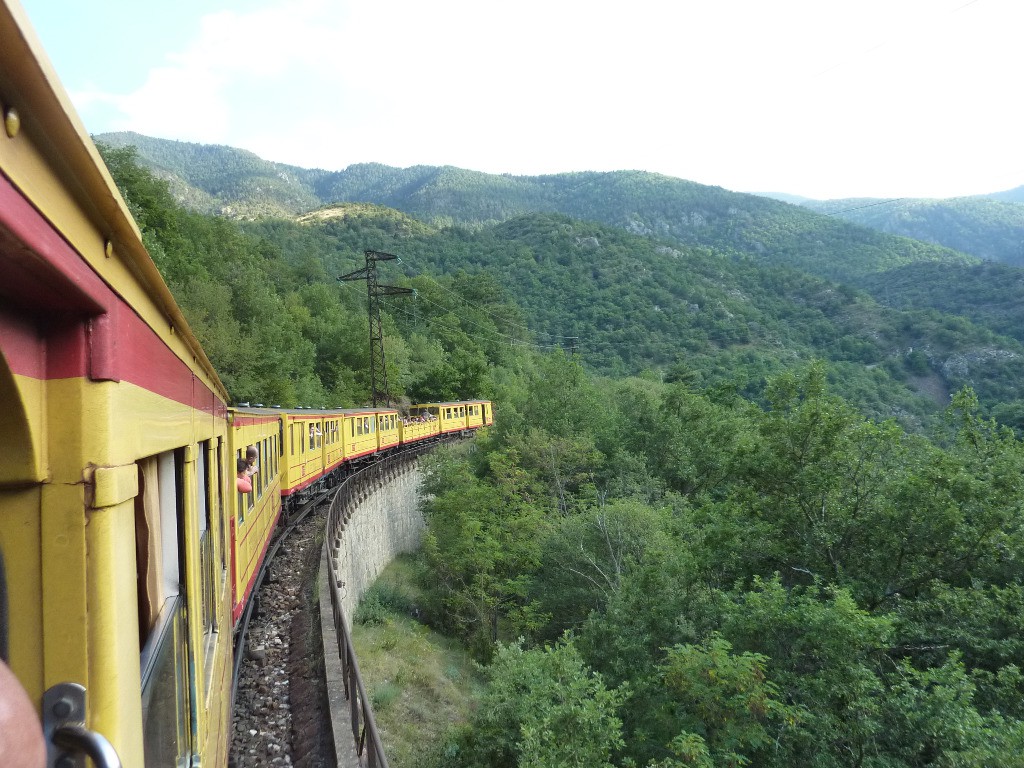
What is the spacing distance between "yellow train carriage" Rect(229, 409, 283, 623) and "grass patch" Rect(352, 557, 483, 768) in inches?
158

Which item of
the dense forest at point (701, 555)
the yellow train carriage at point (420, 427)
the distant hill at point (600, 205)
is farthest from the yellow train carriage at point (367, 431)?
the distant hill at point (600, 205)

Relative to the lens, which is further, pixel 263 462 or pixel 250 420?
pixel 263 462

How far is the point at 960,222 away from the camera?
147500 mm

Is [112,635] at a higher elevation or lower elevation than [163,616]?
higher

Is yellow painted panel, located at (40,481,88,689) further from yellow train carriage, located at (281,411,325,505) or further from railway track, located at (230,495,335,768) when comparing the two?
yellow train carriage, located at (281,411,325,505)

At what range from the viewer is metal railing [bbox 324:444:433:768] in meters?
4.65

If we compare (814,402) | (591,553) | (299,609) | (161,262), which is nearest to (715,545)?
(814,402)

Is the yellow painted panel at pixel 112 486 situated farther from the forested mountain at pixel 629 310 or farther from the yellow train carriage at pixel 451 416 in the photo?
the yellow train carriage at pixel 451 416

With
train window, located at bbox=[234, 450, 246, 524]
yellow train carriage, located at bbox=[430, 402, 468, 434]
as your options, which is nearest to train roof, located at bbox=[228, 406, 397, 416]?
train window, located at bbox=[234, 450, 246, 524]

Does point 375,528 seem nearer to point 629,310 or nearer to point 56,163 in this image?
point 56,163

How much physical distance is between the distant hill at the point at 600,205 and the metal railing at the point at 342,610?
92.8m

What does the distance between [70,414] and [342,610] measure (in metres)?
Result: 7.67

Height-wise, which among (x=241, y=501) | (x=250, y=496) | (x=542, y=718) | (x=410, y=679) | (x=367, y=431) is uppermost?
(x=241, y=501)

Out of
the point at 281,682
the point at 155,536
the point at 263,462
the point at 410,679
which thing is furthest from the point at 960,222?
the point at 155,536
